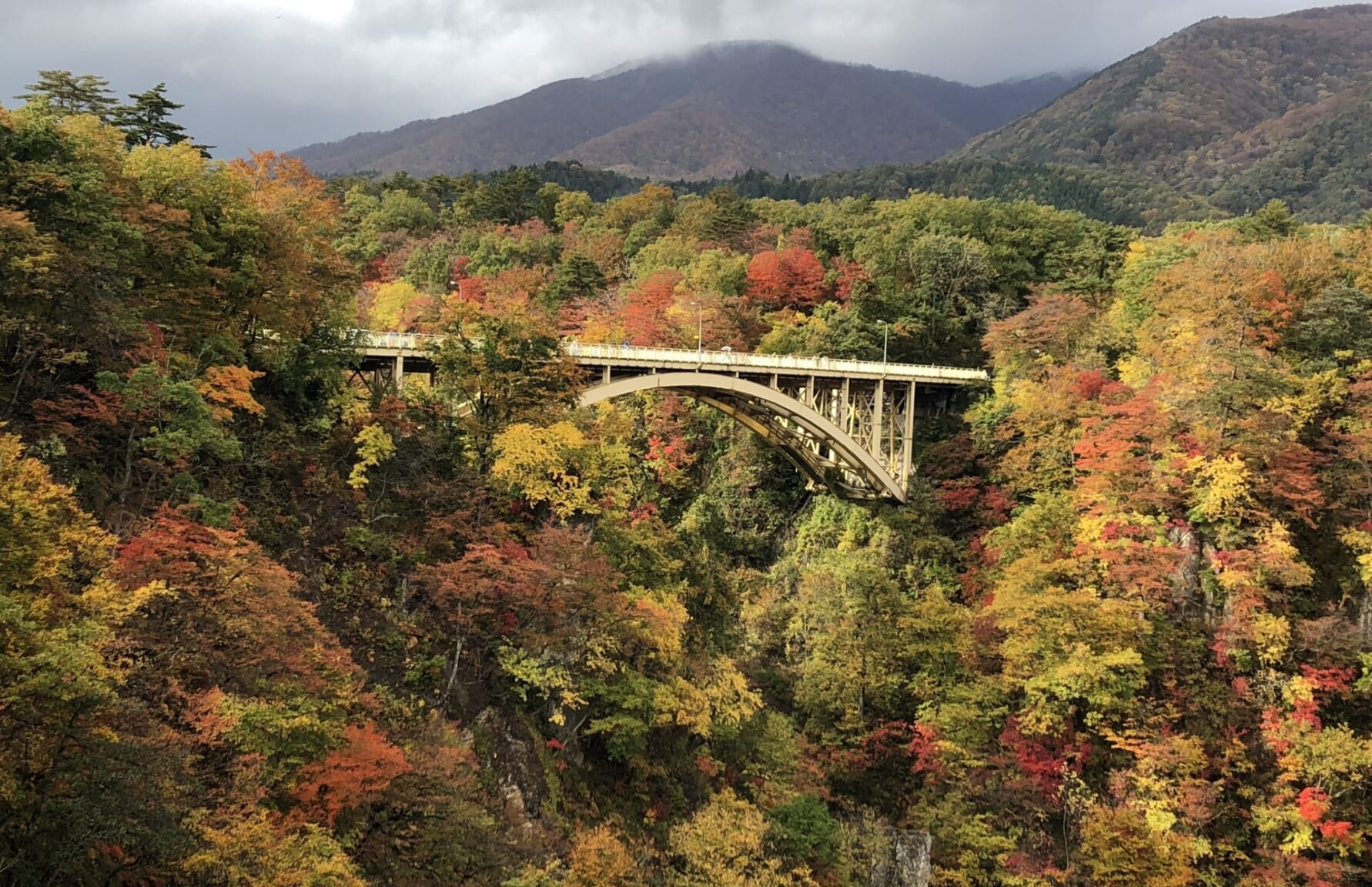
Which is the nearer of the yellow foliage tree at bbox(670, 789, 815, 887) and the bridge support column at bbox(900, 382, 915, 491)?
the yellow foliage tree at bbox(670, 789, 815, 887)

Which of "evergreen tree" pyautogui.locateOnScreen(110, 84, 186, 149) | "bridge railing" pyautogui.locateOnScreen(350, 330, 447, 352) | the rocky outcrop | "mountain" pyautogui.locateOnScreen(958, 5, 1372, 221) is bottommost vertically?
the rocky outcrop

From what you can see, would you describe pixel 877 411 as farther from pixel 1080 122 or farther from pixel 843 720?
pixel 1080 122

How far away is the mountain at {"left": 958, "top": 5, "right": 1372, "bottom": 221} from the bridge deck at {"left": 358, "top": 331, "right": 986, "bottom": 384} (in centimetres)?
7273

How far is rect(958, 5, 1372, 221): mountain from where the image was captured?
105812mm

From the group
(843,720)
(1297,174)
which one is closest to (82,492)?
(843,720)

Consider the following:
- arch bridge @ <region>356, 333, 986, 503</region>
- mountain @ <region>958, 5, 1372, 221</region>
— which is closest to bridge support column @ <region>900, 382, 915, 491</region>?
arch bridge @ <region>356, 333, 986, 503</region>

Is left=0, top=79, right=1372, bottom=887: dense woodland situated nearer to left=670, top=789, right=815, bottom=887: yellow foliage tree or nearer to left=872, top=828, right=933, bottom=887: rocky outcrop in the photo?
left=670, top=789, right=815, bottom=887: yellow foliage tree

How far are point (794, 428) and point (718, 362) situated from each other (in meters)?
5.55

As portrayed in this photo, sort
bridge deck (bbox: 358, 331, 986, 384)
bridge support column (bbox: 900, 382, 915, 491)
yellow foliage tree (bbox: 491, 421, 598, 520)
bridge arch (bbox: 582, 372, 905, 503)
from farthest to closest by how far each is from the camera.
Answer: bridge support column (bbox: 900, 382, 915, 491)
bridge arch (bbox: 582, 372, 905, 503)
bridge deck (bbox: 358, 331, 986, 384)
yellow foliage tree (bbox: 491, 421, 598, 520)

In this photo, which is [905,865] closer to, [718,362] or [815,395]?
[718,362]

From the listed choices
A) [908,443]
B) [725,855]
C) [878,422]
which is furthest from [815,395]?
[725,855]

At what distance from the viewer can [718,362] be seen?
3416 centimetres

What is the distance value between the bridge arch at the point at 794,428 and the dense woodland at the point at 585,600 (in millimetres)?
1491

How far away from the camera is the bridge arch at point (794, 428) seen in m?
33.4
